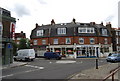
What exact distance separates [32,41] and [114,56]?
28690mm

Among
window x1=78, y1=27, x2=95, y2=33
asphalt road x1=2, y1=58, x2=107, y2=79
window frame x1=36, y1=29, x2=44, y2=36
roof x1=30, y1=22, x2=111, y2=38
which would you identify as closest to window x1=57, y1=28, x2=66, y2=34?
roof x1=30, y1=22, x2=111, y2=38

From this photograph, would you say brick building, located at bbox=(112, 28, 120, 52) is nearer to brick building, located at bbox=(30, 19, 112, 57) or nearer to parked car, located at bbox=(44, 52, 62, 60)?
brick building, located at bbox=(30, 19, 112, 57)

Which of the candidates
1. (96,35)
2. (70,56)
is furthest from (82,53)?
(96,35)

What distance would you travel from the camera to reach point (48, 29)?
45.4 metres

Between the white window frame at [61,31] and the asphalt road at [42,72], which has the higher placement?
the white window frame at [61,31]

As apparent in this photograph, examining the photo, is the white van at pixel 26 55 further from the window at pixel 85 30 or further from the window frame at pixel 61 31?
the window at pixel 85 30

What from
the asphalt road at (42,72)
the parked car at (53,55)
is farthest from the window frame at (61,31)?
the asphalt road at (42,72)

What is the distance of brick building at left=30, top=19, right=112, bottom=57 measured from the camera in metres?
42.1

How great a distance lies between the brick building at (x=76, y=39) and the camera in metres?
42.1

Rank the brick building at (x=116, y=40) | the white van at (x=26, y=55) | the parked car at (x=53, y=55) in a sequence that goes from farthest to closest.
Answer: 1. the brick building at (x=116, y=40)
2. the parked car at (x=53, y=55)
3. the white van at (x=26, y=55)

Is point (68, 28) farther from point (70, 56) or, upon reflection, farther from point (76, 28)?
point (70, 56)

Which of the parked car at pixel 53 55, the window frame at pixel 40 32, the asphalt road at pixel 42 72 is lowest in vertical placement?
the asphalt road at pixel 42 72

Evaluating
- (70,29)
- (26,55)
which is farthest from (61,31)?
(26,55)

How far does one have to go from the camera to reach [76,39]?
137 ft
